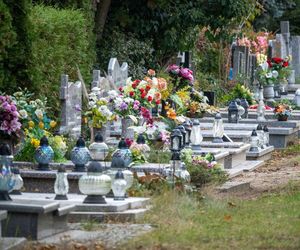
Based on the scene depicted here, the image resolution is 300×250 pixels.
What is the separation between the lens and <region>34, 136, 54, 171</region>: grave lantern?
570 inches

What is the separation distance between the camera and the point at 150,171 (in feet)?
48.6

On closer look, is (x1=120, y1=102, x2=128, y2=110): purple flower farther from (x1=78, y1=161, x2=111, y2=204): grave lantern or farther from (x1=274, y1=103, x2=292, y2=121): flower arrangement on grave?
(x1=274, y1=103, x2=292, y2=121): flower arrangement on grave

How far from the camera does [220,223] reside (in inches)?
488

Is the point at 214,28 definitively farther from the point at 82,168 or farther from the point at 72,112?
the point at 82,168

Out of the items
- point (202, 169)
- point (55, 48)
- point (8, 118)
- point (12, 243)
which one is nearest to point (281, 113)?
point (55, 48)

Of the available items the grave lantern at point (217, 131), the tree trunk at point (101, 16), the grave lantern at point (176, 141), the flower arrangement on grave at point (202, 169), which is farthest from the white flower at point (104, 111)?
the tree trunk at point (101, 16)

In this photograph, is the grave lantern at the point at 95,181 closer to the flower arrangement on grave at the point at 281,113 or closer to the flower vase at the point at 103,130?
the flower vase at the point at 103,130

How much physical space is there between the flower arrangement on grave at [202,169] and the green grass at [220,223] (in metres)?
0.77

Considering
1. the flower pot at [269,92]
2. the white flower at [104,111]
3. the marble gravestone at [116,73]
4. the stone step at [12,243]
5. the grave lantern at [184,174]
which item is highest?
the flower pot at [269,92]

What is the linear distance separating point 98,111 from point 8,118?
1812 mm

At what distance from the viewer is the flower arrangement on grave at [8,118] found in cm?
1538

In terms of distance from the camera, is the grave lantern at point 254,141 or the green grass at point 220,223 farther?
the grave lantern at point 254,141

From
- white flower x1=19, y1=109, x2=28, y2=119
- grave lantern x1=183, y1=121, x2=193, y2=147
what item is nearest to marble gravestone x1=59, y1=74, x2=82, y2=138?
white flower x1=19, y1=109, x2=28, y2=119

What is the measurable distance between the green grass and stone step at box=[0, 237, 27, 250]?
887 mm
